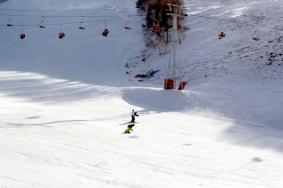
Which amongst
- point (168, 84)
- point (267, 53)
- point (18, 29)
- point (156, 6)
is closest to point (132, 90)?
point (168, 84)

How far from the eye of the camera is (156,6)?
45062 mm

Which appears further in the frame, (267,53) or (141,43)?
(141,43)

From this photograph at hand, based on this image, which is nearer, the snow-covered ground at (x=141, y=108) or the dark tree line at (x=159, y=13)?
the snow-covered ground at (x=141, y=108)

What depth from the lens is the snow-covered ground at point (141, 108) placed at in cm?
1398

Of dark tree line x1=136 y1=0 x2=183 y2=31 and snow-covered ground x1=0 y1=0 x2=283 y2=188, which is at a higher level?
dark tree line x1=136 y1=0 x2=183 y2=31

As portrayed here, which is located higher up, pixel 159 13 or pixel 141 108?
pixel 159 13

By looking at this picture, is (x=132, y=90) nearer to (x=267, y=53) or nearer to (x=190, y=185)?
(x=267, y=53)

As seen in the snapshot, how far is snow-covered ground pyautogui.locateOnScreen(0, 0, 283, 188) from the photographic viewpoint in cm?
1398

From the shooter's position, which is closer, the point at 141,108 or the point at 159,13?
the point at 141,108

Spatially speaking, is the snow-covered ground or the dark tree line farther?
the dark tree line

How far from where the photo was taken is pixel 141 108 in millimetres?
27734

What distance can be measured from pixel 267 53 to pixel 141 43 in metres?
17.5

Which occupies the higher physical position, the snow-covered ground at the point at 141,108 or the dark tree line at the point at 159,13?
the dark tree line at the point at 159,13

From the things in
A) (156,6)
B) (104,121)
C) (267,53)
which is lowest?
(104,121)
